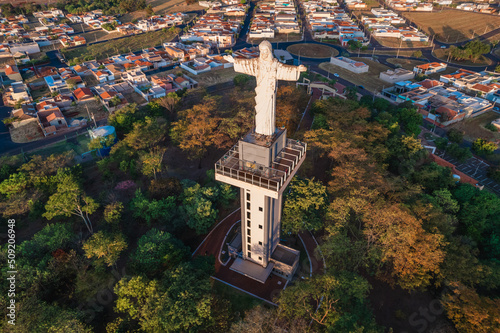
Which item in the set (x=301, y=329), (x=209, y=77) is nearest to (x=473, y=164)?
(x=301, y=329)

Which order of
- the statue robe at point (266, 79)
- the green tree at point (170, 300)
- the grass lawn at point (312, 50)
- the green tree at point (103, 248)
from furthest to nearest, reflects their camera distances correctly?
the grass lawn at point (312, 50) → the green tree at point (103, 248) → the green tree at point (170, 300) → the statue robe at point (266, 79)

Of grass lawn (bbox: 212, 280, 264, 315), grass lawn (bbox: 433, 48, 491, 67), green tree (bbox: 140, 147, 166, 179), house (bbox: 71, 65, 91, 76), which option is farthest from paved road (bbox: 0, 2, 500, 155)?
grass lawn (bbox: 212, 280, 264, 315)

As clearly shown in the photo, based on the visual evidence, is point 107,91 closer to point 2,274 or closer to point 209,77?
point 209,77

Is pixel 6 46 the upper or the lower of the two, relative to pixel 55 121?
upper

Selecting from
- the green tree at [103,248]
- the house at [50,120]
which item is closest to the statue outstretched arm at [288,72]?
the green tree at [103,248]

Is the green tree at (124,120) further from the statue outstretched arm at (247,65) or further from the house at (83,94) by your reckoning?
the statue outstretched arm at (247,65)

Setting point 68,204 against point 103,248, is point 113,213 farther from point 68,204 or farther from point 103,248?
point 103,248
